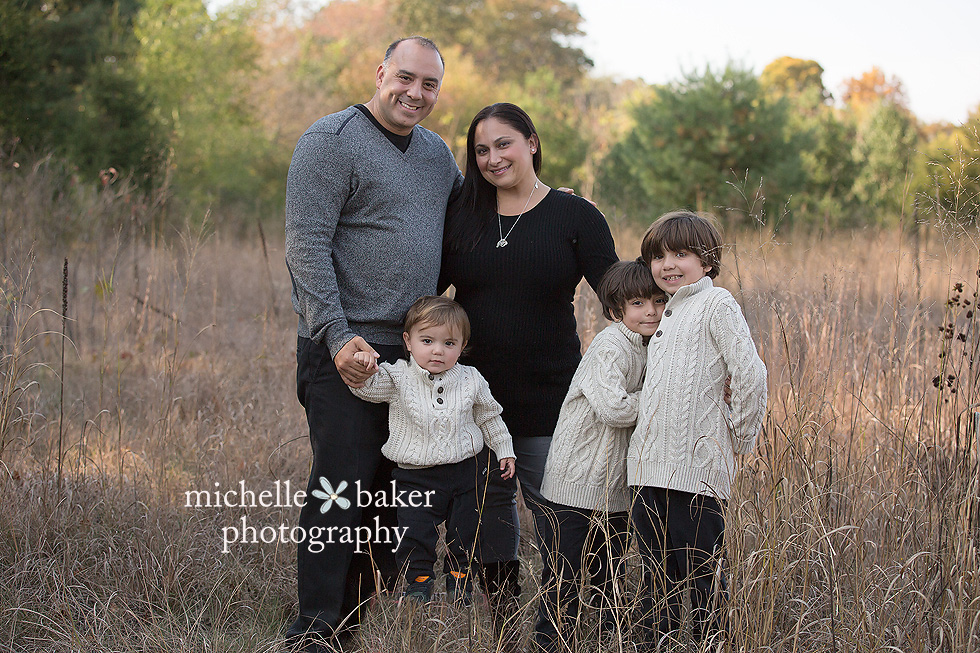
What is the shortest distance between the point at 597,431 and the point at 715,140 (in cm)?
1055

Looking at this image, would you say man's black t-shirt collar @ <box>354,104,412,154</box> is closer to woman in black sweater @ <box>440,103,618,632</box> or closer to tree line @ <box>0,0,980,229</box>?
woman in black sweater @ <box>440,103,618,632</box>

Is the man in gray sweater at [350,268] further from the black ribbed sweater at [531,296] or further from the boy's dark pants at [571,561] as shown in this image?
the boy's dark pants at [571,561]

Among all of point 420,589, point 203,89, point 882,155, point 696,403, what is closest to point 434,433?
point 420,589

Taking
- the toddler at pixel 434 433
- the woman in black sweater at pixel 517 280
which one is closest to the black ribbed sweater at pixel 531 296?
the woman in black sweater at pixel 517 280

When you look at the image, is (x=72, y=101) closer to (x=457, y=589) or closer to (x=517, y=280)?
(x=517, y=280)

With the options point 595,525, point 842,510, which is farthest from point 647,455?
point 842,510

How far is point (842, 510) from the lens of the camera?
8.17ft

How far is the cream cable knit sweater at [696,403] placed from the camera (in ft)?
6.97

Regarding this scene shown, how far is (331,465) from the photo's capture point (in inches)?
97.3

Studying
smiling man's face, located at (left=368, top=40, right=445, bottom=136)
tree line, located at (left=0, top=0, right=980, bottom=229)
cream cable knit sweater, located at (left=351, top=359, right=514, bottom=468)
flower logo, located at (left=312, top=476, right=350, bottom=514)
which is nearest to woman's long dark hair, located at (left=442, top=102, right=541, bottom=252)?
smiling man's face, located at (left=368, top=40, right=445, bottom=136)

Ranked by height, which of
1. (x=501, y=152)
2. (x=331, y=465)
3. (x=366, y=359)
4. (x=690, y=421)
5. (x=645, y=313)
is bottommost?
(x=331, y=465)

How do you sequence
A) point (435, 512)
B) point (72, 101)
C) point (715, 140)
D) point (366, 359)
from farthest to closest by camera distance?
point (72, 101) → point (715, 140) → point (435, 512) → point (366, 359)

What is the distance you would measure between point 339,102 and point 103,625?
19.3m

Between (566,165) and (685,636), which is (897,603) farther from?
(566,165)
